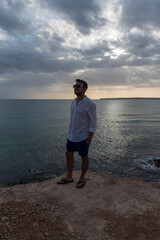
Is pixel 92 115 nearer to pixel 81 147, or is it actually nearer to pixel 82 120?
pixel 82 120

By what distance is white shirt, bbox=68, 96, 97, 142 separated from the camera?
4855mm

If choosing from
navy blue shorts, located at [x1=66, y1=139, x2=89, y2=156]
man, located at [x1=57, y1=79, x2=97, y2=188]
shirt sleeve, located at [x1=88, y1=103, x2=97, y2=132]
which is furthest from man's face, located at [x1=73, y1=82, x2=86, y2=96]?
navy blue shorts, located at [x1=66, y1=139, x2=89, y2=156]

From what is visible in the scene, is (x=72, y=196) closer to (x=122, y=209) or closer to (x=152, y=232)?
(x=122, y=209)

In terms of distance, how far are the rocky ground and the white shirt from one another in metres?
1.66

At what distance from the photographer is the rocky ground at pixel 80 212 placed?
330cm

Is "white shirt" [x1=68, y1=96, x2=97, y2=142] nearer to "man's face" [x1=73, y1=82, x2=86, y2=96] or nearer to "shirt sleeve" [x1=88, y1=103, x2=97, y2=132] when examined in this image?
"shirt sleeve" [x1=88, y1=103, x2=97, y2=132]

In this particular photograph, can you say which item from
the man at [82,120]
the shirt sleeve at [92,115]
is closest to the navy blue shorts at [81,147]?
the man at [82,120]

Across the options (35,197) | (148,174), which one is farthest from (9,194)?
(148,174)

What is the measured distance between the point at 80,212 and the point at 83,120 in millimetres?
2361

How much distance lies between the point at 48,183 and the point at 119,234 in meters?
2.94

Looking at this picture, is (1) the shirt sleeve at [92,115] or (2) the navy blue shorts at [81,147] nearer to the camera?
(1) the shirt sleeve at [92,115]

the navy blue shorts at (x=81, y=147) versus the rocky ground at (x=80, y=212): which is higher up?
the navy blue shorts at (x=81, y=147)

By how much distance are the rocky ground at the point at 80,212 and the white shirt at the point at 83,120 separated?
1661 millimetres

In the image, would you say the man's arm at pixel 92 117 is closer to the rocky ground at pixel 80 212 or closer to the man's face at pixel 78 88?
the man's face at pixel 78 88
